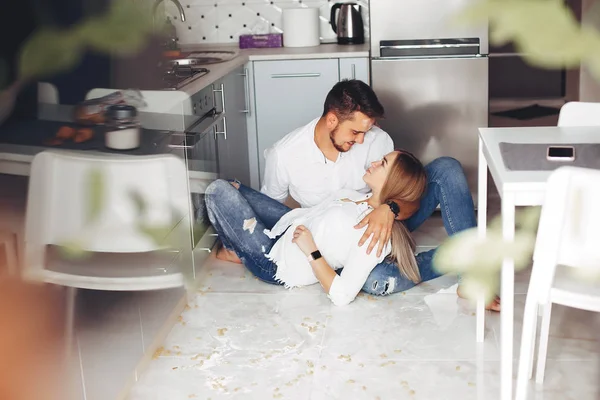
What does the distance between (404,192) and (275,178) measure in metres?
0.64

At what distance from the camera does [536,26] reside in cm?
29

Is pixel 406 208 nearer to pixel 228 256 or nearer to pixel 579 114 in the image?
pixel 579 114

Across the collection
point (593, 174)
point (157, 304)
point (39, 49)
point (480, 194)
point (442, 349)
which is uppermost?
point (39, 49)

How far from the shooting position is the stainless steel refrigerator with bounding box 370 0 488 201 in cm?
380

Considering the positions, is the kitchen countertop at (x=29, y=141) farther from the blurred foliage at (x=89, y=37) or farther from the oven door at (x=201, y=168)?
the oven door at (x=201, y=168)

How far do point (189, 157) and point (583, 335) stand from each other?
1.59 meters

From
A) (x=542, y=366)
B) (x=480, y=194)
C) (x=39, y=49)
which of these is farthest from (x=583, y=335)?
(x=39, y=49)

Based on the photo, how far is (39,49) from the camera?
32 centimetres

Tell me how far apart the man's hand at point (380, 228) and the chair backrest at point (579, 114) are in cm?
72

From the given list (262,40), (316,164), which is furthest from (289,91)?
(316,164)

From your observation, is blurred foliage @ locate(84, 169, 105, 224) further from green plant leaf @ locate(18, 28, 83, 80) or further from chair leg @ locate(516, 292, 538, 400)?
chair leg @ locate(516, 292, 538, 400)

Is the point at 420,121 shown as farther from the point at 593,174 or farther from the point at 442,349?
the point at 593,174

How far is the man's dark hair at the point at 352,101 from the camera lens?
3.08m

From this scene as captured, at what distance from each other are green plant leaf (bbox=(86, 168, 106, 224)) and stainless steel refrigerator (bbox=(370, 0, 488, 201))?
3511 millimetres
